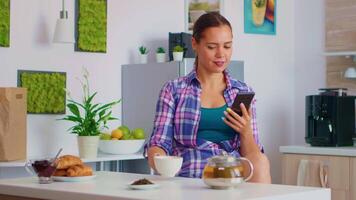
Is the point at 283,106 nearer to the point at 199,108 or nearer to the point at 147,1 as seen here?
the point at 147,1

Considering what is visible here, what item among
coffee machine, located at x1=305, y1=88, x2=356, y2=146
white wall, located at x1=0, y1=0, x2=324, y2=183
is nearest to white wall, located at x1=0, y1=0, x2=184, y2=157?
white wall, located at x1=0, y1=0, x2=324, y2=183

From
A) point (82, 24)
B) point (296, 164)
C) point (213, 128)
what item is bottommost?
point (296, 164)

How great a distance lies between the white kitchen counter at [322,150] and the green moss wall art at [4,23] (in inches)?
81.2

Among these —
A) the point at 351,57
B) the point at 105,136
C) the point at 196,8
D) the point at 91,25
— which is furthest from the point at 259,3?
the point at 105,136

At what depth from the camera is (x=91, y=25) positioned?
15.2ft

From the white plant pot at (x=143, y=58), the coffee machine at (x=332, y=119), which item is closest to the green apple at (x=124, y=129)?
the white plant pot at (x=143, y=58)

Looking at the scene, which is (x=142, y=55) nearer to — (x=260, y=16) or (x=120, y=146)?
(x=120, y=146)

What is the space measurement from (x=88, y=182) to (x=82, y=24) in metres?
2.19

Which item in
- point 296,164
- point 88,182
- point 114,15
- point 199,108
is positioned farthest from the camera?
point 296,164

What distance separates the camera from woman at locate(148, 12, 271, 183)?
262 centimetres

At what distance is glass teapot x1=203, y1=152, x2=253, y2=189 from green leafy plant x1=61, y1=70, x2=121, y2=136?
2.09 metres

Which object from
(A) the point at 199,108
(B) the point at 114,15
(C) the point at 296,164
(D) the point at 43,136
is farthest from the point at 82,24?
(A) the point at 199,108

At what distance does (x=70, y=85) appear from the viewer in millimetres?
4492

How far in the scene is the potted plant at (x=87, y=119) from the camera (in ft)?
13.9
